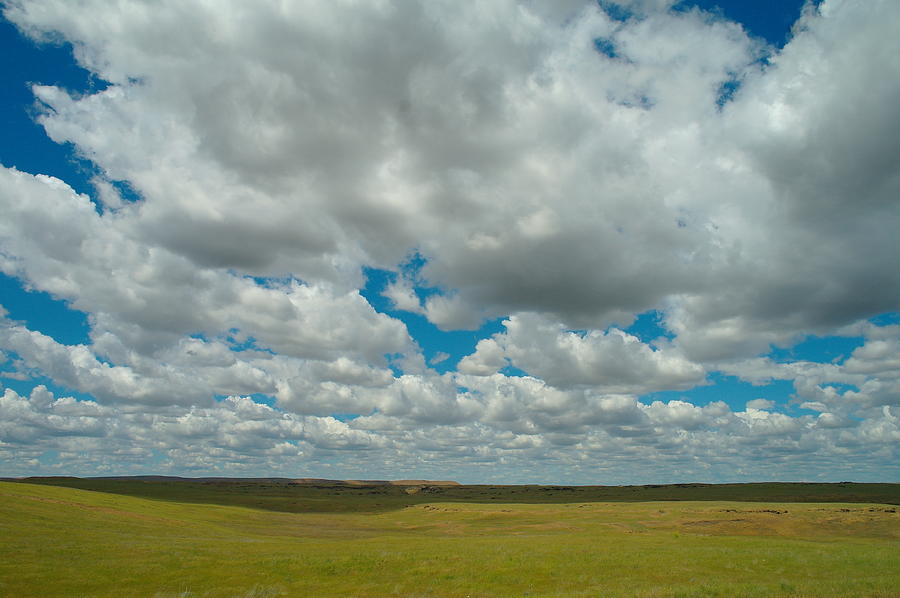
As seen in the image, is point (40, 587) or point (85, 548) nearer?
point (40, 587)

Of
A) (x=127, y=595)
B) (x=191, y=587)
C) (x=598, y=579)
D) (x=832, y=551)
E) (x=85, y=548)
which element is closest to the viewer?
(x=127, y=595)

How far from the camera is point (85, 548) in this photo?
38.5 m

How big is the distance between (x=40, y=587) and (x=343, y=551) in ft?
66.1

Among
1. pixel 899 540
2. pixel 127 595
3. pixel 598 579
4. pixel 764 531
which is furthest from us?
pixel 764 531

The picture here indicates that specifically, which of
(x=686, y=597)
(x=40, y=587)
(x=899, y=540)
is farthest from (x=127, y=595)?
(x=899, y=540)

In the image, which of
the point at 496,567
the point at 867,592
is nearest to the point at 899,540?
the point at 867,592

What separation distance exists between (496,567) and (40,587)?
81.1 ft

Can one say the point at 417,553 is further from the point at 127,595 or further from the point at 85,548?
the point at 85,548

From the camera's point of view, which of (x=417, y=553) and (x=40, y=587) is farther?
(x=417, y=553)

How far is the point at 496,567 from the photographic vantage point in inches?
1358

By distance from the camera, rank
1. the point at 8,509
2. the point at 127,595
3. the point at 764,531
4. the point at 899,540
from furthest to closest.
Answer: the point at 764,531 < the point at 899,540 < the point at 8,509 < the point at 127,595

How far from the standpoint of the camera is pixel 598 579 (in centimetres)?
3083

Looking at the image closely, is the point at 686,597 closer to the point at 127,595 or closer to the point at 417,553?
the point at 417,553

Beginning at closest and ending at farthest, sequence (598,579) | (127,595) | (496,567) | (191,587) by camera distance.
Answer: (127,595), (191,587), (598,579), (496,567)
